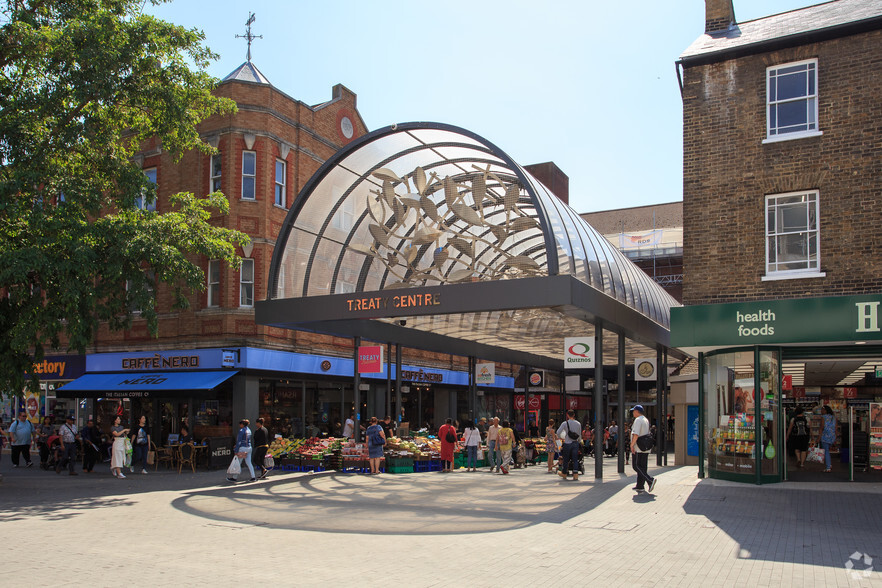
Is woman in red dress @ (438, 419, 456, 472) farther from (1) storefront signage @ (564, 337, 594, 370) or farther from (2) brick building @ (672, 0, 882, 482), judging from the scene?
(2) brick building @ (672, 0, 882, 482)

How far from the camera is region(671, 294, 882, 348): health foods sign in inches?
571

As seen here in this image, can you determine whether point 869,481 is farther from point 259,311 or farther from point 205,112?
point 205,112

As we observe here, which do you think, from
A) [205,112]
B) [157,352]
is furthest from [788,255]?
[157,352]

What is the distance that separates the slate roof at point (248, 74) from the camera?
1093 inches

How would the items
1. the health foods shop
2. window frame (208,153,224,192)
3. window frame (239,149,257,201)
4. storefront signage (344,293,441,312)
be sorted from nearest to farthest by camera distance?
the health foods shop
storefront signage (344,293,441,312)
window frame (239,149,257,201)
window frame (208,153,224,192)

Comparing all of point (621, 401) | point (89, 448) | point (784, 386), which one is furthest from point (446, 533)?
point (89, 448)

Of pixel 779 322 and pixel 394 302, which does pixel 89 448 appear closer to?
pixel 394 302

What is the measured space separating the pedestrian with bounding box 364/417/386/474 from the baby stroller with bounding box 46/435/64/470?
973 centimetres

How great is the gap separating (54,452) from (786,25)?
23295 mm

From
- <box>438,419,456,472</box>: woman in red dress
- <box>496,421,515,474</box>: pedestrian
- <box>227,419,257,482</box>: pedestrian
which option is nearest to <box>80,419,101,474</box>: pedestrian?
<box>227,419,257,482</box>: pedestrian

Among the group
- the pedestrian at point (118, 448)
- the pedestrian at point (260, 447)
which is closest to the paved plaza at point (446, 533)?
the pedestrian at point (260, 447)

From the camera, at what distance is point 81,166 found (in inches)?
748

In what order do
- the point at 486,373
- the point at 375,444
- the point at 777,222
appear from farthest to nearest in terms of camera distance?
1. the point at 486,373
2. the point at 375,444
3. the point at 777,222

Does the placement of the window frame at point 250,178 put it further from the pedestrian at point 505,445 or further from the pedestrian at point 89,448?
the pedestrian at point 505,445
